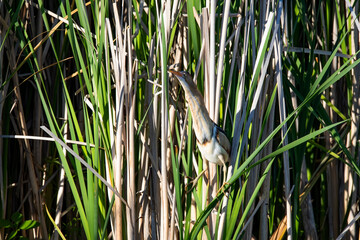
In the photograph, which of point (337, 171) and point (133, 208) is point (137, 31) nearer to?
point (133, 208)

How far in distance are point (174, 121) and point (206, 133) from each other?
7.5 inches

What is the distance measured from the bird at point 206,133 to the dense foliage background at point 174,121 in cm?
3

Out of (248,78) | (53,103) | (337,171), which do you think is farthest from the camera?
(337,171)

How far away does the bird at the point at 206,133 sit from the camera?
1.11 meters

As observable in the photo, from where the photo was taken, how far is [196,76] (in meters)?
1.19

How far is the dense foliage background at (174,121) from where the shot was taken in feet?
3.79

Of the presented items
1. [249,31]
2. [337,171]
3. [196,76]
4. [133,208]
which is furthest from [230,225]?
[337,171]

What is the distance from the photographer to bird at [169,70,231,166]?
43.5 inches

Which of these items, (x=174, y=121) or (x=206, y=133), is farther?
(x=174, y=121)

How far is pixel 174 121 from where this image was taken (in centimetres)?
131

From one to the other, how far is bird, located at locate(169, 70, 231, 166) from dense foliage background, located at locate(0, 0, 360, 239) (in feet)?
0.10

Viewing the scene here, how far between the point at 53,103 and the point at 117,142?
17.6 inches

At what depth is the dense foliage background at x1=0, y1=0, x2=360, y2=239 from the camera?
1.15 metres

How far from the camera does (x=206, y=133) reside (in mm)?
1136
